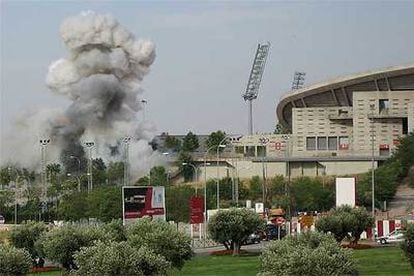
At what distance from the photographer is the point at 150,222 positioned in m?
28.0

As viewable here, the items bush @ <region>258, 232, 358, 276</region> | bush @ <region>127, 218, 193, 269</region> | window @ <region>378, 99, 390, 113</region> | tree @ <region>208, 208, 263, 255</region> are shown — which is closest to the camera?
bush @ <region>258, 232, 358, 276</region>

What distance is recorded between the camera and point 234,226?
126 ft

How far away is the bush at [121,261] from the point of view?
55.1 feet

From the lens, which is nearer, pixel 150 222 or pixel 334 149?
pixel 150 222

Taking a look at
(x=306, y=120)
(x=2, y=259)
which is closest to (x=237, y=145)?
(x=306, y=120)

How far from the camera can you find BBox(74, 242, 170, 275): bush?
16797mm

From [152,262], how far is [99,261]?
1031 mm

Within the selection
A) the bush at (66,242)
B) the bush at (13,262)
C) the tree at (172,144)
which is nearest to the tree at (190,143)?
the tree at (172,144)

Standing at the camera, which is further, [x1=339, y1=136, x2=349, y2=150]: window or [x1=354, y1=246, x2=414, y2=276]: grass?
[x1=339, y1=136, x2=349, y2=150]: window

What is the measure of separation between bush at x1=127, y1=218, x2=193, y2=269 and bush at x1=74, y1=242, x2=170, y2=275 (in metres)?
8.97

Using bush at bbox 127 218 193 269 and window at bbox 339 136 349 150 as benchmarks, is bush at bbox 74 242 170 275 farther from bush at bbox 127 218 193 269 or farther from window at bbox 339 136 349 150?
window at bbox 339 136 349 150

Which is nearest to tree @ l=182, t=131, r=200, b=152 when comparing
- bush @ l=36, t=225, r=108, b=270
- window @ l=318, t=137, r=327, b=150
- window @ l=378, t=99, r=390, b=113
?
window @ l=318, t=137, r=327, b=150

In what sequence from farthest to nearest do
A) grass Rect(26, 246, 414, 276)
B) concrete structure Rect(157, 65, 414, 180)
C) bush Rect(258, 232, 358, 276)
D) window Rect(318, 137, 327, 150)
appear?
window Rect(318, 137, 327, 150), concrete structure Rect(157, 65, 414, 180), grass Rect(26, 246, 414, 276), bush Rect(258, 232, 358, 276)

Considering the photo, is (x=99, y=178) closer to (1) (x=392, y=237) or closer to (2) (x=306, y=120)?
(2) (x=306, y=120)
